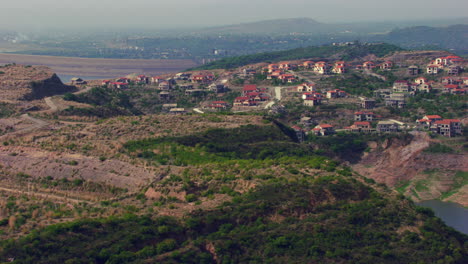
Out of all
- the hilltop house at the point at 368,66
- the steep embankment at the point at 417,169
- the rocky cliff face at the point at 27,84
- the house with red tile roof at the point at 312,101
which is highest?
the rocky cliff face at the point at 27,84

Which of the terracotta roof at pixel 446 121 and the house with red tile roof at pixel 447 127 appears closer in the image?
the house with red tile roof at pixel 447 127

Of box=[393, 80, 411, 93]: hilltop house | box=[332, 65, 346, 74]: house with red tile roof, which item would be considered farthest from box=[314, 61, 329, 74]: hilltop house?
box=[393, 80, 411, 93]: hilltop house

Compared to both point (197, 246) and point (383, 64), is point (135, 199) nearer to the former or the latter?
point (197, 246)

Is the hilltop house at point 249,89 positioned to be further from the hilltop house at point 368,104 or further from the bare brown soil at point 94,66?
the bare brown soil at point 94,66

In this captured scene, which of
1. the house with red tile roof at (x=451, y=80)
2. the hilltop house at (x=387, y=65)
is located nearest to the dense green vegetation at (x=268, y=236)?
the house with red tile roof at (x=451, y=80)

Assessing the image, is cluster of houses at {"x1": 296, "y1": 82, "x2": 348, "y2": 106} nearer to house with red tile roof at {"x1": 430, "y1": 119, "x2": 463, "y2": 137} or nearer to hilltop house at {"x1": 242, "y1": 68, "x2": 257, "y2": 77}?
hilltop house at {"x1": 242, "y1": 68, "x2": 257, "y2": 77}

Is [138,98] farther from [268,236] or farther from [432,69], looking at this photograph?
[268,236]

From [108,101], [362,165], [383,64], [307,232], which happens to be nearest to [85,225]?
[307,232]
